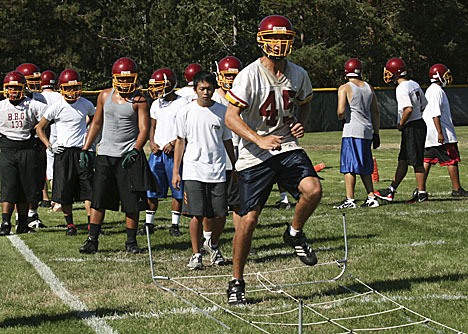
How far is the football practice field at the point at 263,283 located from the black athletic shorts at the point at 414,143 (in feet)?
5.09

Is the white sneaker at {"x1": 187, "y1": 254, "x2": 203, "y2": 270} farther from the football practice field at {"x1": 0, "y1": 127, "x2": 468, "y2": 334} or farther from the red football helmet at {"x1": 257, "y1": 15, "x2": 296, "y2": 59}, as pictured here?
the red football helmet at {"x1": 257, "y1": 15, "x2": 296, "y2": 59}

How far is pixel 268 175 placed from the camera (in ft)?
23.2

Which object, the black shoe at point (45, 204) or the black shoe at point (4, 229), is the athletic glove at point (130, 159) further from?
the black shoe at point (45, 204)

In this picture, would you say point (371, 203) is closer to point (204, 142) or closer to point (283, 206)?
point (283, 206)

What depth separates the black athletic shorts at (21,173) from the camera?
11.5 meters

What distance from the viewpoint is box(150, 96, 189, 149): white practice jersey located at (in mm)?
11203

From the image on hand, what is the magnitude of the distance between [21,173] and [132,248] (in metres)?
2.53

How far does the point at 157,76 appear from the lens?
36.8ft

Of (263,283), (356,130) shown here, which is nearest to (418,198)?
(356,130)

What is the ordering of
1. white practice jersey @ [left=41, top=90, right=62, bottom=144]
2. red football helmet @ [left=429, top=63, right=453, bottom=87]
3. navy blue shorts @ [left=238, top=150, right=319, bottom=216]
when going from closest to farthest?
navy blue shorts @ [left=238, top=150, right=319, bottom=216]
white practice jersey @ [left=41, top=90, right=62, bottom=144]
red football helmet @ [left=429, top=63, right=453, bottom=87]

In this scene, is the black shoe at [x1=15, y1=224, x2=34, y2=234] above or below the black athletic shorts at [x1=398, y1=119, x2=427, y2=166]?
below

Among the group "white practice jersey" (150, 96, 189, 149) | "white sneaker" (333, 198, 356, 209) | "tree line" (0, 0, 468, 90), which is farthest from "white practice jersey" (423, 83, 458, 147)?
"tree line" (0, 0, 468, 90)

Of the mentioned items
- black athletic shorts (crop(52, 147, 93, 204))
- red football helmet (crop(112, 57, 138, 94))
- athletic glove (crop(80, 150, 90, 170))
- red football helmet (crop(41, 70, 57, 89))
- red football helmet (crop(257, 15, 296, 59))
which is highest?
red football helmet (crop(257, 15, 296, 59))

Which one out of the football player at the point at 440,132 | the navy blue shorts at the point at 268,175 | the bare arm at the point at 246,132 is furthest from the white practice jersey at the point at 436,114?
the bare arm at the point at 246,132
